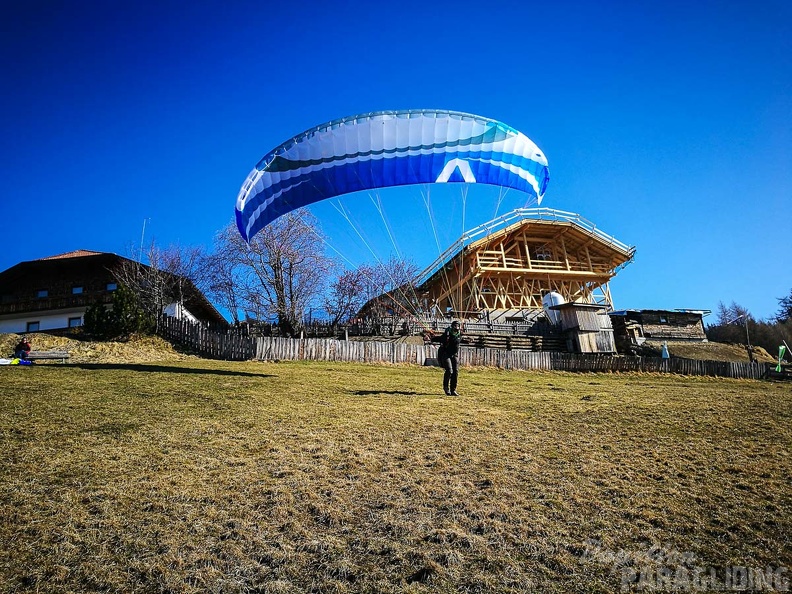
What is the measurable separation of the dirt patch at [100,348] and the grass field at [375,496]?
11.4m

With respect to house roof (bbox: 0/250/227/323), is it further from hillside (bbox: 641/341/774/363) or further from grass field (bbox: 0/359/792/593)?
hillside (bbox: 641/341/774/363)

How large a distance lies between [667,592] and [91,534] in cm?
458

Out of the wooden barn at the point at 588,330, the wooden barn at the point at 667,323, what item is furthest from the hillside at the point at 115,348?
the wooden barn at the point at 667,323

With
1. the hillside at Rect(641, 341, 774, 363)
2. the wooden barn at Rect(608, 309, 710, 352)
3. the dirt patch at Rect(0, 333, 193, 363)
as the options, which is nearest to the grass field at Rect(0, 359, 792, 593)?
the dirt patch at Rect(0, 333, 193, 363)

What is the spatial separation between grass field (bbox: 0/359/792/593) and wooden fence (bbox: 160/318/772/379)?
10430mm

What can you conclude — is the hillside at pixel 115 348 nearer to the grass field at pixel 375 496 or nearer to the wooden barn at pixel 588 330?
the wooden barn at pixel 588 330

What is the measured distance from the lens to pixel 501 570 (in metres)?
3.75

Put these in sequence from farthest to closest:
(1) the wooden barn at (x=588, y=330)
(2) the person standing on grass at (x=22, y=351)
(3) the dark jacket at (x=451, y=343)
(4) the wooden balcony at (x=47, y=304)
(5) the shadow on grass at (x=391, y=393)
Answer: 1. (4) the wooden balcony at (x=47, y=304)
2. (1) the wooden barn at (x=588, y=330)
3. (2) the person standing on grass at (x=22, y=351)
4. (3) the dark jacket at (x=451, y=343)
5. (5) the shadow on grass at (x=391, y=393)

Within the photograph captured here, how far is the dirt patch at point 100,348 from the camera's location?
19578mm

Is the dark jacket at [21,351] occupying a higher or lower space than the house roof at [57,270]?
lower

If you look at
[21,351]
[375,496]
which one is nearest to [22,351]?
[21,351]

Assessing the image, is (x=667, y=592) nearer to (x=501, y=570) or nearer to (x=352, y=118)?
Result: (x=501, y=570)

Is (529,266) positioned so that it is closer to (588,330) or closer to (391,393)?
(588,330)

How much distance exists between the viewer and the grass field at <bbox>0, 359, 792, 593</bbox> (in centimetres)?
370
